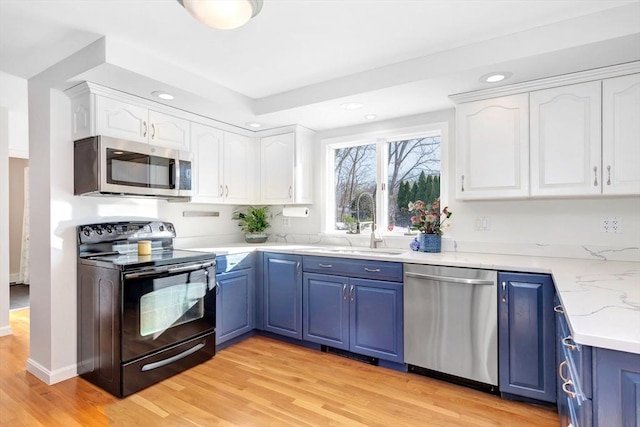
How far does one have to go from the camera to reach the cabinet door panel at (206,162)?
322 centimetres

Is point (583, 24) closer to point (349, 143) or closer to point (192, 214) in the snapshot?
point (349, 143)

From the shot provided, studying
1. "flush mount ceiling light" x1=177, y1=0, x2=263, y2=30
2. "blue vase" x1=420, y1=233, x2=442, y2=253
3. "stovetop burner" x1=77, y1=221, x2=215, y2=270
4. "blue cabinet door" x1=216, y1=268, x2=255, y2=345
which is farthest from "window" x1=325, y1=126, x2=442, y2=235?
"flush mount ceiling light" x1=177, y1=0, x2=263, y2=30

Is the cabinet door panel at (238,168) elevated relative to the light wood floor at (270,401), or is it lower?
elevated

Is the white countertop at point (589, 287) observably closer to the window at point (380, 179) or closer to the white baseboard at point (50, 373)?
the window at point (380, 179)

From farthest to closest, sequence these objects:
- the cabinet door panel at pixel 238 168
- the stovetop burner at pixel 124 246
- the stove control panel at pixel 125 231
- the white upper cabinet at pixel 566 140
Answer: the cabinet door panel at pixel 238 168, the stove control panel at pixel 125 231, the stovetop burner at pixel 124 246, the white upper cabinet at pixel 566 140

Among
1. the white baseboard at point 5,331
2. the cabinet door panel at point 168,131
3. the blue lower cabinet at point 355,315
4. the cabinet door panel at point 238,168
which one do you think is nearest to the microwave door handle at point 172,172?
the cabinet door panel at point 168,131

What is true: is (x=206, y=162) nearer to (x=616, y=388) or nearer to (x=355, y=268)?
(x=355, y=268)

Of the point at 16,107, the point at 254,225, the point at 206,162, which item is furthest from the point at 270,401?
the point at 16,107

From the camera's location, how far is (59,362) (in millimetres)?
2506

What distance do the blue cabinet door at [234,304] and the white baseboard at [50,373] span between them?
107 cm

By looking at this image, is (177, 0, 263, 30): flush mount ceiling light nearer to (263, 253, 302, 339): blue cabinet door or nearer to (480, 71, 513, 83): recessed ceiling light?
(480, 71, 513, 83): recessed ceiling light

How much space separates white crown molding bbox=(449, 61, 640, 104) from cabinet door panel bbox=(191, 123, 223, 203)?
2247 millimetres

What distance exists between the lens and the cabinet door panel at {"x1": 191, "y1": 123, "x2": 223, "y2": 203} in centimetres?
322

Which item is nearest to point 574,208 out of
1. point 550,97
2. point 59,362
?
point 550,97
